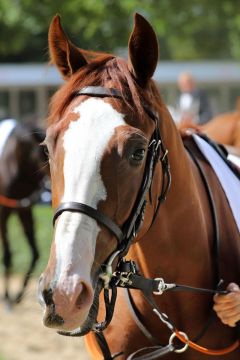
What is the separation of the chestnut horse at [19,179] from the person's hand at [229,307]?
4.57 m

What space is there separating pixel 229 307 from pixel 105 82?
98 centimetres

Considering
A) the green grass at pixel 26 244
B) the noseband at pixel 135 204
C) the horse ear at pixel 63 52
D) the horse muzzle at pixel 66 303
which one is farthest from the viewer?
the green grass at pixel 26 244

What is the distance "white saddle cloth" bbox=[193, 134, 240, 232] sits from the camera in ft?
9.35

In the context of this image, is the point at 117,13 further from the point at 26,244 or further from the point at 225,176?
the point at 225,176

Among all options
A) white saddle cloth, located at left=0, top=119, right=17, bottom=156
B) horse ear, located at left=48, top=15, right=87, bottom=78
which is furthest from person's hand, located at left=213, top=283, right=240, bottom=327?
white saddle cloth, located at left=0, top=119, right=17, bottom=156

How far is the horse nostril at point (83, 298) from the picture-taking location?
203 cm

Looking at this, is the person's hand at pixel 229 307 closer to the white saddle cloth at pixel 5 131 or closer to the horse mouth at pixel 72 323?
the horse mouth at pixel 72 323

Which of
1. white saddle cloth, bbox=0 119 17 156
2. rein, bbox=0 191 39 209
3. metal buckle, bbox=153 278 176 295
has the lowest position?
rein, bbox=0 191 39 209

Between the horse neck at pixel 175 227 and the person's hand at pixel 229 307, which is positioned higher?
the horse neck at pixel 175 227

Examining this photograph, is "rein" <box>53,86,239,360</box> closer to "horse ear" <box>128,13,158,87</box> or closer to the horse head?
the horse head

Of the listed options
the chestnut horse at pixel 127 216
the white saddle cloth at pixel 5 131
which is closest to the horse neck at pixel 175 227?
the chestnut horse at pixel 127 216

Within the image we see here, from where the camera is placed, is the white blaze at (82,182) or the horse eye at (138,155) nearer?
the white blaze at (82,182)

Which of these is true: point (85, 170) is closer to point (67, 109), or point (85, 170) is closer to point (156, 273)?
point (67, 109)

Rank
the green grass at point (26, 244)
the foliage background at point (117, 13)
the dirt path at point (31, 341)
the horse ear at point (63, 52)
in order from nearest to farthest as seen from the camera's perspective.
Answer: the horse ear at point (63, 52) < the dirt path at point (31, 341) < the green grass at point (26, 244) < the foliage background at point (117, 13)
